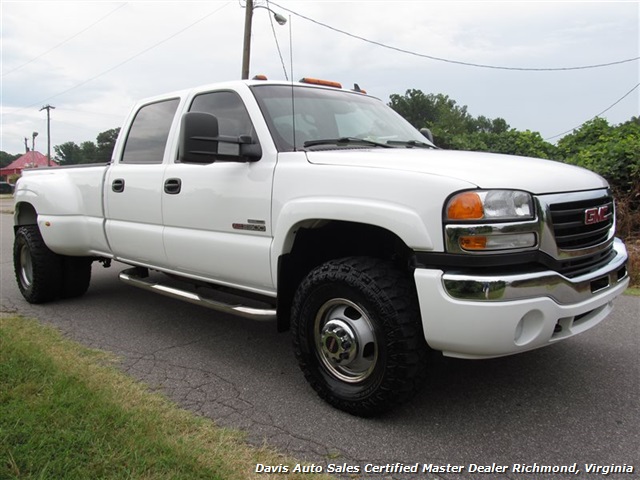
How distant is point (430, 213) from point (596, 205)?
41.5 inches

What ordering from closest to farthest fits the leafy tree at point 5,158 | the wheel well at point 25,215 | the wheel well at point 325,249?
the wheel well at point 325,249
the wheel well at point 25,215
the leafy tree at point 5,158

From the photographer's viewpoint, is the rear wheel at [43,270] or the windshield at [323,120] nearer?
the windshield at [323,120]

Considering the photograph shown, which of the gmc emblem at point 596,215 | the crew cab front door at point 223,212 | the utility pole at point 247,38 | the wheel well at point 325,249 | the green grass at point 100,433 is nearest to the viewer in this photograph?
the green grass at point 100,433

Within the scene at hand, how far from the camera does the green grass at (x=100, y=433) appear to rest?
2271mm

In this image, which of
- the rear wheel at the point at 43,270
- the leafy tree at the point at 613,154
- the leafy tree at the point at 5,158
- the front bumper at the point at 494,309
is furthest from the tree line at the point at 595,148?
the leafy tree at the point at 5,158

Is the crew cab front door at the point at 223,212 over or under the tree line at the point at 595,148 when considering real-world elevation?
under

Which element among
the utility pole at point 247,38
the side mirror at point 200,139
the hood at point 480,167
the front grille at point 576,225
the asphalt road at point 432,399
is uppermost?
the utility pole at point 247,38

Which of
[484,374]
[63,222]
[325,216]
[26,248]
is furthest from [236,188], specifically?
[26,248]

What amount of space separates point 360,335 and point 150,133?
9.02 ft

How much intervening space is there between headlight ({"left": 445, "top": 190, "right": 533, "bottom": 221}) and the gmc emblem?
490 millimetres

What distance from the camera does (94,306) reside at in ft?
17.5

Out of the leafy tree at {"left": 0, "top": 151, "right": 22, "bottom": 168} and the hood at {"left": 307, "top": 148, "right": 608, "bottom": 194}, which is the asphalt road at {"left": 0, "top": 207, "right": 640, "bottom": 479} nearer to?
the hood at {"left": 307, "top": 148, "right": 608, "bottom": 194}

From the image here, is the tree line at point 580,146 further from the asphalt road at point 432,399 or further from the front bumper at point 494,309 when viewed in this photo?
the front bumper at point 494,309

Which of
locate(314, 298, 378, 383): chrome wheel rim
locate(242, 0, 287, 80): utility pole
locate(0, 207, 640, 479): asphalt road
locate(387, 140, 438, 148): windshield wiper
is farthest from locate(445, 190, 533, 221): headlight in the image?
locate(242, 0, 287, 80): utility pole
